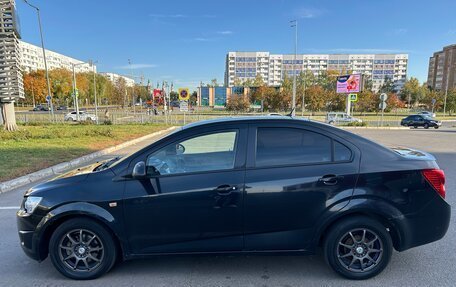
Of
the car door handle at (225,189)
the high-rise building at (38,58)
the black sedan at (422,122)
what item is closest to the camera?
the car door handle at (225,189)

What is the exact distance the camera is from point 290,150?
2.86m

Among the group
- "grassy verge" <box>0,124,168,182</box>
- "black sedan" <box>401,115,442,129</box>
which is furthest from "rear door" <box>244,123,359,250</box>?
"black sedan" <box>401,115,442,129</box>

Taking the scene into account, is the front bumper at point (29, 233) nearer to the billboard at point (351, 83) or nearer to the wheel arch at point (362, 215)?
the wheel arch at point (362, 215)

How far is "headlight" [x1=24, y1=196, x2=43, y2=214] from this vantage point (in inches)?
110

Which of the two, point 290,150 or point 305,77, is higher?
point 305,77

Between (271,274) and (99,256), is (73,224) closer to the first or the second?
(99,256)

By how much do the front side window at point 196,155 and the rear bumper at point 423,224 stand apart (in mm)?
1746

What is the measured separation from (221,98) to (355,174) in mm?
98639

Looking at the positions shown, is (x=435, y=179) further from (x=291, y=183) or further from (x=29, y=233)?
(x=29, y=233)

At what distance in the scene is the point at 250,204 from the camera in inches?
107

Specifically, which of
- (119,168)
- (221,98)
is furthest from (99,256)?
(221,98)

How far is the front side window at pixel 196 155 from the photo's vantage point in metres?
2.81

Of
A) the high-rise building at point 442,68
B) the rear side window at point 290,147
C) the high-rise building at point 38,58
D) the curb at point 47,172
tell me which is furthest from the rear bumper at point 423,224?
the high-rise building at point 38,58

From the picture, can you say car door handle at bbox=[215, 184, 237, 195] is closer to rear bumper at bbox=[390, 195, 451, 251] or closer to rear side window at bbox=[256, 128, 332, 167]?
rear side window at bbox=[256, 128, 332, 167]
